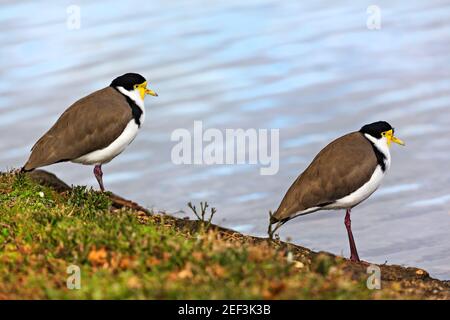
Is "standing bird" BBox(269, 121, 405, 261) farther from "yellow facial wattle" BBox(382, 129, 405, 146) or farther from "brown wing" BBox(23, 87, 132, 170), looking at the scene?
"brown wing" BBox(23, 87, 132, 170)

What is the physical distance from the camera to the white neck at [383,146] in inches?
574

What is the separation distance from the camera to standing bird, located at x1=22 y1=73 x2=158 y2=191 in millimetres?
15188

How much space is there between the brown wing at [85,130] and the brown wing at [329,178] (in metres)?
3.39

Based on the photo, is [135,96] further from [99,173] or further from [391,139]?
[391,139]

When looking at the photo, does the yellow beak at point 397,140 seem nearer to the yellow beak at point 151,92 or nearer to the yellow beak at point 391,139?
the yellow beak at point 391,139

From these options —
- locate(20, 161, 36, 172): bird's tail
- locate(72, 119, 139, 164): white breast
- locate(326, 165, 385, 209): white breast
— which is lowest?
locate(326, 165, 385, 209): white breast

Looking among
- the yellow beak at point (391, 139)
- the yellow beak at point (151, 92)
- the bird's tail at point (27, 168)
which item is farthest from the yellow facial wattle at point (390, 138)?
the bird's tail at point (27, 168)

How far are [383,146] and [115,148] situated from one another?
4662 mm

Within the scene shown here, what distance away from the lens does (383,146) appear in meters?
14.7

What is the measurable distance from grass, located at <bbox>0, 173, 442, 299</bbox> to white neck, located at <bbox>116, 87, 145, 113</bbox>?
5031mm

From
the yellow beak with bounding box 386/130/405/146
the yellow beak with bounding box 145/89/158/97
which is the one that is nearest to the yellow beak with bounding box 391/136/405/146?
the yellow beak with bounding box 386/130/405/146

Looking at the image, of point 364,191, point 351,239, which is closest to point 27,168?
point 351,239
